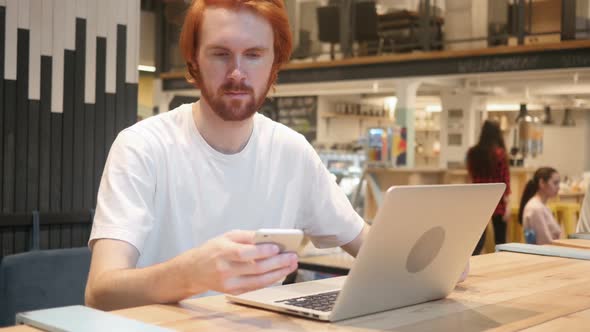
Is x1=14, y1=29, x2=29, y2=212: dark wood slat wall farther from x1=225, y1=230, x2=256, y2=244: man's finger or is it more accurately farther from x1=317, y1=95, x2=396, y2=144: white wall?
x1=317, y1=95, x2=396, y2=144: white wall

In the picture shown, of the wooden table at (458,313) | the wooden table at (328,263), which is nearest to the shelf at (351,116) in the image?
the wooden table at (328,263)

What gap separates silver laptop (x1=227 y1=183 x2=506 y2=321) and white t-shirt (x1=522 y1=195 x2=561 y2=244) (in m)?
4.62

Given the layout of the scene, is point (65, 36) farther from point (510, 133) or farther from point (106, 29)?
point (510, 133)

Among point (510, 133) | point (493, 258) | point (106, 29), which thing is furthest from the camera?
point (510, 133)

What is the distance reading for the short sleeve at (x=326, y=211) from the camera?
1.88 m

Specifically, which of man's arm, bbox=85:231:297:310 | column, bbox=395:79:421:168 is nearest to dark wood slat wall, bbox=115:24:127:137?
man's arm, bbox=85:231:297:310

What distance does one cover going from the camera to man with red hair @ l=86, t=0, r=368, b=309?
1430 mm

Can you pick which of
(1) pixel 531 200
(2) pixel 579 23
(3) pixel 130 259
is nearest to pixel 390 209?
(3) pixel 130 259

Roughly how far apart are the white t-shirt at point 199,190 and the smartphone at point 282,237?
0.48 metres

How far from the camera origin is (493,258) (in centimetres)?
195

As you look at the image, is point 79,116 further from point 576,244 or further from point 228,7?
point 576,244

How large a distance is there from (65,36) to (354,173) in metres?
7.67

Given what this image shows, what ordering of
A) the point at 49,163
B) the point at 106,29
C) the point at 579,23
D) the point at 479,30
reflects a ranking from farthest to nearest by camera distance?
the point at 479,30
the point at 579,23
the point at 106,29
the point at 49,163

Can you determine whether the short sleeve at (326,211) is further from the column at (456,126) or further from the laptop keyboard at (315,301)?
the column at (456,126)
